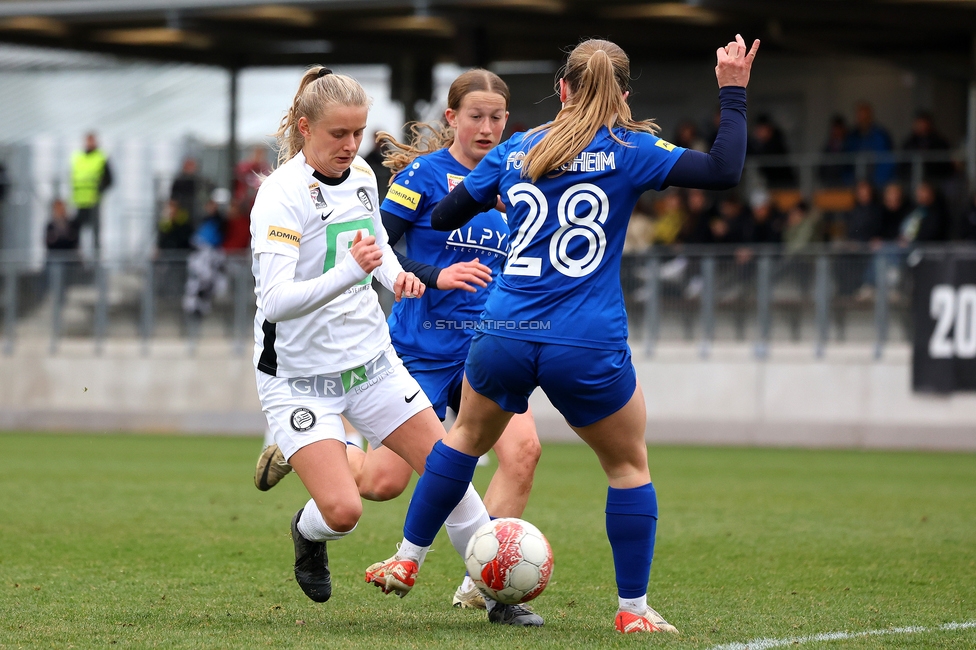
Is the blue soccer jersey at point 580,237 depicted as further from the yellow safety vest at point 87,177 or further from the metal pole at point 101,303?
the yellow safety vest at point 87,177

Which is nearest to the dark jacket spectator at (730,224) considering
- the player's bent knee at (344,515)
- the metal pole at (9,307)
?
the metal pole at (9,307)

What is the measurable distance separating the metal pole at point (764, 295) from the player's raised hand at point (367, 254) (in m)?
13.3

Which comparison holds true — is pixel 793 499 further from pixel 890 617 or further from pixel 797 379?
pixel 797 379

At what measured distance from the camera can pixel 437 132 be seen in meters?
6.77

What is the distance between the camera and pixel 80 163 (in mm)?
22438

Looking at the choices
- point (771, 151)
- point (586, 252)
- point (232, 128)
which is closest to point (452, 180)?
Result: point (586, 252)

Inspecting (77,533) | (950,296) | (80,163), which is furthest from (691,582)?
(80,163)

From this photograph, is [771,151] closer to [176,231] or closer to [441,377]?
[176,231]

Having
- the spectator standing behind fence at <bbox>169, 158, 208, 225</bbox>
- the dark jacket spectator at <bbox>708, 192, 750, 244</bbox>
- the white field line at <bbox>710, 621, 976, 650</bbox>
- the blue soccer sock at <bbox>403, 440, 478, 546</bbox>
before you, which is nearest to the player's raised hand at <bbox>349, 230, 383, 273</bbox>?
the blue soccer sock at <bbox>403, 440, 478, 546</bbox>

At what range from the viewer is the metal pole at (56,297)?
2039cm

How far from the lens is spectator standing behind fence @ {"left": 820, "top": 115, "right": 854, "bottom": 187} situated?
20.3m

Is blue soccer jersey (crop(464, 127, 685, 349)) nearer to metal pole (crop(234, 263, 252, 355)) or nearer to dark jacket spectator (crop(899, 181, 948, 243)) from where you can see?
dark jacket spectator (crop(899, 181, 948, 243))

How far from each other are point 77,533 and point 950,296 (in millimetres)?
11597

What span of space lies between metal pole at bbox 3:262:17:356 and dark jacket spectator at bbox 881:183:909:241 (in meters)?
12.2
